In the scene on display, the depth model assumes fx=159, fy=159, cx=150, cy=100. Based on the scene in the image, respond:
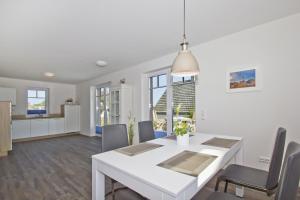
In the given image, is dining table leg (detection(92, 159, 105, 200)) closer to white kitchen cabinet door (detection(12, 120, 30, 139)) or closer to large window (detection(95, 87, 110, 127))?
large window (detection(95, 87, 110, 127))

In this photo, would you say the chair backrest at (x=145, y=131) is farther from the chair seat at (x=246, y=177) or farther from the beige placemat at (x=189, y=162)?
the chair seat at (x=246, y=177)

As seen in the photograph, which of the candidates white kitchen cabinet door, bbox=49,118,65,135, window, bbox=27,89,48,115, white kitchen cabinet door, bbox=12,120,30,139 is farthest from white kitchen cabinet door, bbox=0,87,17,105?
white kitchen cabinet door, bbox=49,118,65,135

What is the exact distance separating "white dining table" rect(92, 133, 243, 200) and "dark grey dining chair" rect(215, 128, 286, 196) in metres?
0.23

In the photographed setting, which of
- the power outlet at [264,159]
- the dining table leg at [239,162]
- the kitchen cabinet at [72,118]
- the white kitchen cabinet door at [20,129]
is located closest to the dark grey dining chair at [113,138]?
the dining table leg at [239,162]

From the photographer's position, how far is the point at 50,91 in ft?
22.4

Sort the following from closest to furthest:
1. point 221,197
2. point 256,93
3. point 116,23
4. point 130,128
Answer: point 221,197 < point 116,23 < point 256,93 < point 130,128

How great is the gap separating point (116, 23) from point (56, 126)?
5.69 m

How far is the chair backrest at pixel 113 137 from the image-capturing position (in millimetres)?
1935

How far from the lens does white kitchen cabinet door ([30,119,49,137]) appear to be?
19.3 ft

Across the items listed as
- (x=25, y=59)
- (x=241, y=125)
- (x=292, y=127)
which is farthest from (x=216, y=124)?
(x=25, y=59)

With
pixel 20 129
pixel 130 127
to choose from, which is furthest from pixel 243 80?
pixel 20 129

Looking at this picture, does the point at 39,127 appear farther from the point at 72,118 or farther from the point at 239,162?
the point at 239,162

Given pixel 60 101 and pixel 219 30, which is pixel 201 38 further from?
pixel 60 101

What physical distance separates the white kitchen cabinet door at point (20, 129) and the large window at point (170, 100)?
15.6 ft
